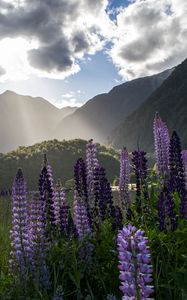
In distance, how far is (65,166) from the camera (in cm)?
5016

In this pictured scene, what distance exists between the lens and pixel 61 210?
243 inches

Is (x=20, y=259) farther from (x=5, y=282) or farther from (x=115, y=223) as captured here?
(x=115, y=223)

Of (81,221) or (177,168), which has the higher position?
(177,168)

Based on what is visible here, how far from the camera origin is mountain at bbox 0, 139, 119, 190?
1740 inches

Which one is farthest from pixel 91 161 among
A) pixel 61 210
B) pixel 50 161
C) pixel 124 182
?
pixel 50 161

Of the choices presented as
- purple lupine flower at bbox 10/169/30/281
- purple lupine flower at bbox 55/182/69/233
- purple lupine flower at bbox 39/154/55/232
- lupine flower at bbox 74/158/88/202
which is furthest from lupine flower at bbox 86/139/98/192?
purple lupine flower at bbox 10/169/30/281

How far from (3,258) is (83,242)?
230 centimetres

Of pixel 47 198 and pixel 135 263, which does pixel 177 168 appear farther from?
pixel 135 263

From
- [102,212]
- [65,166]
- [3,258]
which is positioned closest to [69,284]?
[102,212]

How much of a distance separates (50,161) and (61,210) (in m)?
45.1

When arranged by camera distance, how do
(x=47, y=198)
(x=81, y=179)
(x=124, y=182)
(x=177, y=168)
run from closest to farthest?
(x=47, y=198) < (x=81, y=179) < (x=177, y=168) < (x=124, y=182)

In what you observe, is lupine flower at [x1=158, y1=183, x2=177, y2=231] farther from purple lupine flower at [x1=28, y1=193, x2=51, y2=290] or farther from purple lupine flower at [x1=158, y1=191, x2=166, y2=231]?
purple lupine flower at [x1=28, y1=193, x2=51, y2=290]

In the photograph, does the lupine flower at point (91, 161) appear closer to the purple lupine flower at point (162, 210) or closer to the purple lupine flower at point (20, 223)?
the purple lupine flower at point (20, 223)

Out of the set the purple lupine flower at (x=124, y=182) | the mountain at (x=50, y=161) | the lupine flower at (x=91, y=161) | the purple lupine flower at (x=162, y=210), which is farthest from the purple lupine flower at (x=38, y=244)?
the mountain at (x=50, y=161)
